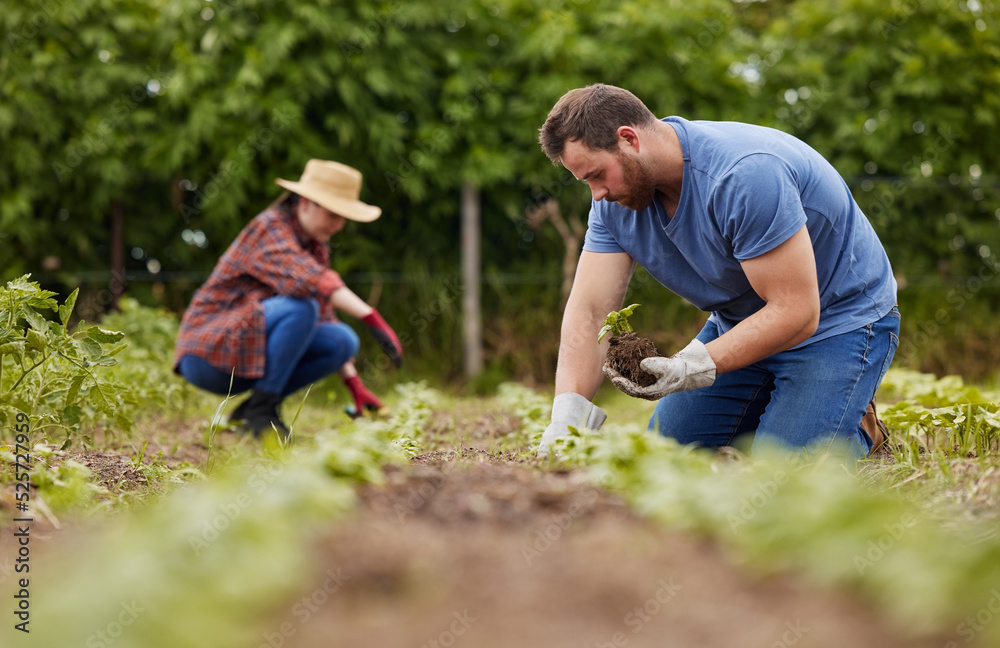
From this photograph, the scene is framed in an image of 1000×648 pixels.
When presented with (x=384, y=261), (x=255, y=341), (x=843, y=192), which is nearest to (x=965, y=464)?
(x=843, y=192)

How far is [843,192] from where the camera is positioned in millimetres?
2840

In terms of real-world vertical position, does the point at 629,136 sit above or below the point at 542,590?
above

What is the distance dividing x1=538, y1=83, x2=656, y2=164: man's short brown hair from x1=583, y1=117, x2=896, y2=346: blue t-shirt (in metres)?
0.23

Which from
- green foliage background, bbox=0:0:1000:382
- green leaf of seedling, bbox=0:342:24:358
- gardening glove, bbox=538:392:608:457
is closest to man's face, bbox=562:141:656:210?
gardening glove, bbox=538:392:608:457

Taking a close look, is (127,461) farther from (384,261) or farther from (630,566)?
(384,261)

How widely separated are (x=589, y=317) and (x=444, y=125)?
3.29 metres

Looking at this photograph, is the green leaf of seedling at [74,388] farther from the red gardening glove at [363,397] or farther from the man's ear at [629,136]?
the red gardening glove at [363,397]

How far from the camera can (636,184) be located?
264 centimetres

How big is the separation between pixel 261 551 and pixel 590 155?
69.0 inches

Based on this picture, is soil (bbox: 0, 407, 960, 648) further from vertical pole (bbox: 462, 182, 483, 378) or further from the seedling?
vertical pole (bbox: 462, 182, 483, 378)

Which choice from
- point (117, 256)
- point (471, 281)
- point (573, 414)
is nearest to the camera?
point (573, 414)

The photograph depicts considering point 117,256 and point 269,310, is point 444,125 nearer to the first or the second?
point 269,310

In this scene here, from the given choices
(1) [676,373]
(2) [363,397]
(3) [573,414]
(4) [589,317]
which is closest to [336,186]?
(2) [363,397]

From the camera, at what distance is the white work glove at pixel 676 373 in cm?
254
